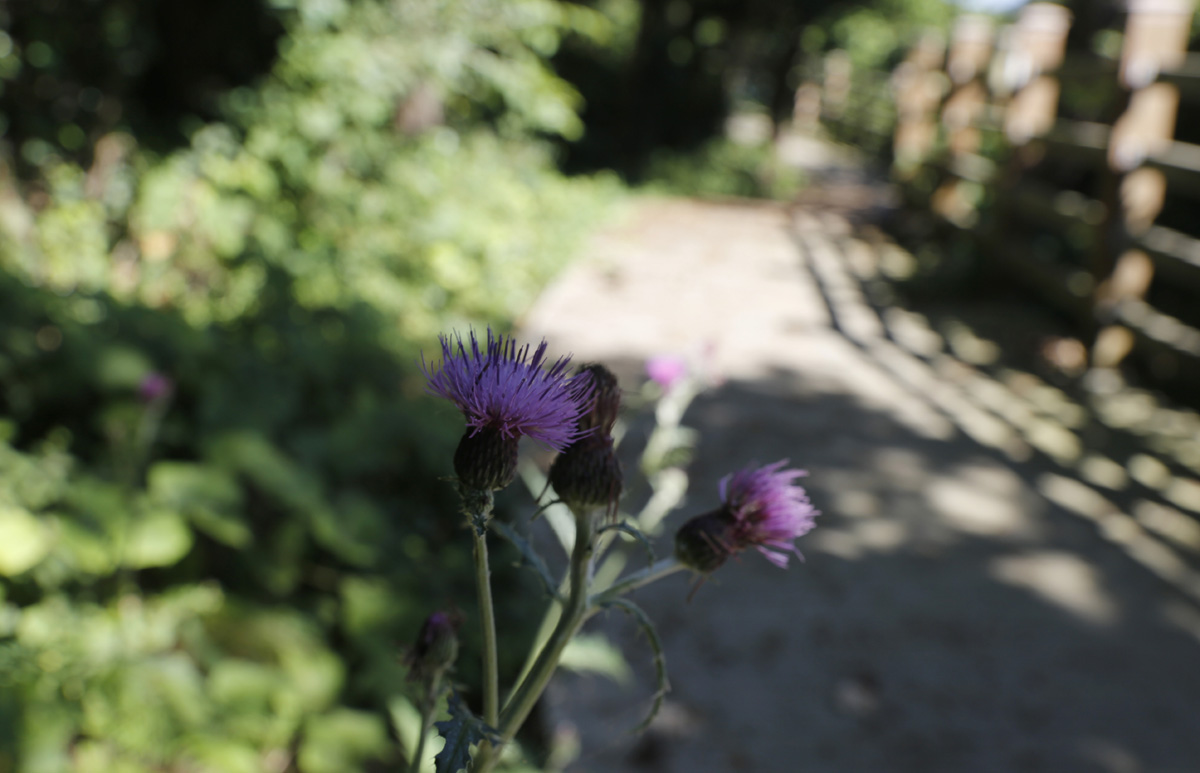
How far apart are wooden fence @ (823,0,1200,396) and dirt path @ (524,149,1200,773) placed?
2.30 ft

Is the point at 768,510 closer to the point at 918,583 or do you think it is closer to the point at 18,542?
the point at 18,542

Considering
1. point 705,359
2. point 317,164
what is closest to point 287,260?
point 317,164

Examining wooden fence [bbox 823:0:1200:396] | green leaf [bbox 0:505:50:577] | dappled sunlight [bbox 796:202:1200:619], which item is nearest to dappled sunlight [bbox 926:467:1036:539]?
dappled sunlight [bbox 796:202:1200:619]

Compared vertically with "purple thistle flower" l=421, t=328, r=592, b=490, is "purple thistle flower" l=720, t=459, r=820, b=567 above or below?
below

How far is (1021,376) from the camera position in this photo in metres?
5.60

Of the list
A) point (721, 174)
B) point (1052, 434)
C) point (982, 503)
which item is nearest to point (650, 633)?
point (982, 503)

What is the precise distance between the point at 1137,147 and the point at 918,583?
375cm

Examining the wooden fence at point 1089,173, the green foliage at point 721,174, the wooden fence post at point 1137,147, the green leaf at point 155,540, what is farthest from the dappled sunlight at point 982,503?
the green foliage at point 721,174

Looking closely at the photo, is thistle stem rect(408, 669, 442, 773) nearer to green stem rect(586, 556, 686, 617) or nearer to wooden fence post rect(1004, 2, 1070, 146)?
green stem rect(586, 556, 686, 617)

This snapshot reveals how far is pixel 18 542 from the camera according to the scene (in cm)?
206

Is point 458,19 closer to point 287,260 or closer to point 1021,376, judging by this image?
point 287,260

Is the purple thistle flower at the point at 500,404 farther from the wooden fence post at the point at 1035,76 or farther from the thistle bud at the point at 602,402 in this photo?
the wooden fence post at the point at 1035,76

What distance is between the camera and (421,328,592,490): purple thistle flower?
2.05 ft

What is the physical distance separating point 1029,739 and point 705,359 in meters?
1.90
